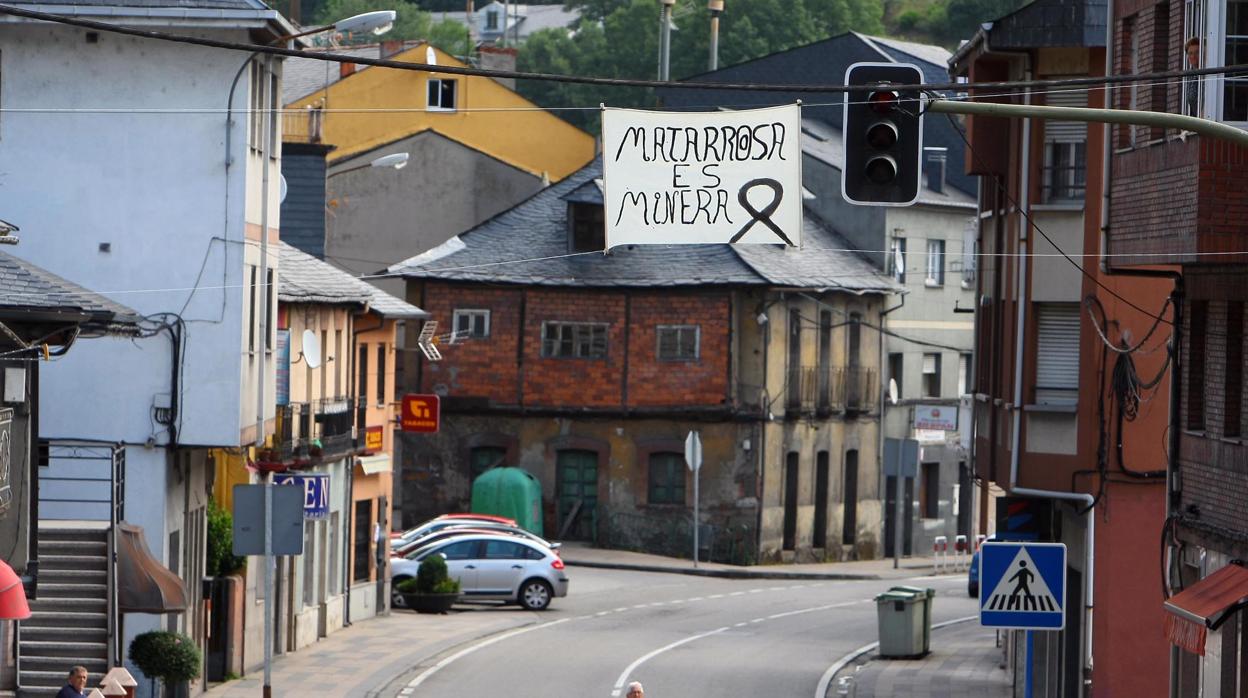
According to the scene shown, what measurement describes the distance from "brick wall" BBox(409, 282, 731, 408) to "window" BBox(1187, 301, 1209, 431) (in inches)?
1177

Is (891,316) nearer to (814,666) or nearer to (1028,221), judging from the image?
(814,666)

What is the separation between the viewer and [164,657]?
2403 cm

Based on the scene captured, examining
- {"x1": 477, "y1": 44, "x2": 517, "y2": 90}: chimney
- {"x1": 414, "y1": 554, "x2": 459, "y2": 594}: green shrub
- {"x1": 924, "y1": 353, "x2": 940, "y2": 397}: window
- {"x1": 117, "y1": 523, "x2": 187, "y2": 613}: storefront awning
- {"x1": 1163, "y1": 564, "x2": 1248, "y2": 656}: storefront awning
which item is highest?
{"x1": 477, "y1": 44, "x2": 517, "y2": 90}: chimney

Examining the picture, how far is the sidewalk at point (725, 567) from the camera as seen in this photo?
1880 inches

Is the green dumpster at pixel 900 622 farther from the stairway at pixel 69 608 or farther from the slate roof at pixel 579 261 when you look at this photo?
the slate roof at pixel 579 261

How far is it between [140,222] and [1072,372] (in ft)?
38.0

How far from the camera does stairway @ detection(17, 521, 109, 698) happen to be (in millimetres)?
23219

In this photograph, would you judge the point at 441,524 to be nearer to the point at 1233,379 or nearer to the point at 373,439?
the point at 373,439

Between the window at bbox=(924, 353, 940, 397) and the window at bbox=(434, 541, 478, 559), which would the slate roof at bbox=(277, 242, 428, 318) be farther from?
the window at bbox=(924, 353, 940, 397)

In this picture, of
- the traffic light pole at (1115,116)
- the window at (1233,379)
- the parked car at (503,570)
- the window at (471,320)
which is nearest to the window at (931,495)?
the window at (471,320)

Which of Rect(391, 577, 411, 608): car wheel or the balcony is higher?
the balcony

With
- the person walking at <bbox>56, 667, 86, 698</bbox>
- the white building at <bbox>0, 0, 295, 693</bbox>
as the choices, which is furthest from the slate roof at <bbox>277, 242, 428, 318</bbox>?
the person walking at <bbox>56, 667, 86, 698</bbox>

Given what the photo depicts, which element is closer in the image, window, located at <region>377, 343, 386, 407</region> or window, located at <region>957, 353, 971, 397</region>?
window, located at <region>377, 343, 386, 407</region>

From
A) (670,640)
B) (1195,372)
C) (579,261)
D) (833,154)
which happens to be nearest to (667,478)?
(579,261)
